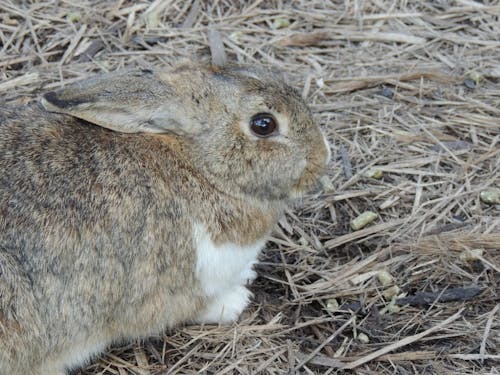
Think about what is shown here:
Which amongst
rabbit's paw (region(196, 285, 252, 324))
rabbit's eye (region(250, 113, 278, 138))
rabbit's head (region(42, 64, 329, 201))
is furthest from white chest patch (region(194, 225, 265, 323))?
rabbit's eye (region(250, 113, 278, 138))

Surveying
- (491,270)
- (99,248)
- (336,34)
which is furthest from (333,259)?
(336,34)

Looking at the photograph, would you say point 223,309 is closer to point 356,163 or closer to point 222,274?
point 222,274

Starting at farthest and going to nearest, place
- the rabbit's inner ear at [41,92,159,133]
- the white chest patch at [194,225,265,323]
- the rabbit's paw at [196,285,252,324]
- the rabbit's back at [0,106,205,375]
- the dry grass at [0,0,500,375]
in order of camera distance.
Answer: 1. the rabbit's paw at [196,285,252,324]
2. the dry grass at [0,0,500,375]
3. the white chest patch at [194,225,265,323]
4. the rabbit's inner ear at [41,92,159,133]
5. the rabbit's back at [0,106,205,375]

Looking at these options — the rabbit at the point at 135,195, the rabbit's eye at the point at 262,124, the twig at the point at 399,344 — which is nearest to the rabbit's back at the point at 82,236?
the rabbit at the point at 135,195

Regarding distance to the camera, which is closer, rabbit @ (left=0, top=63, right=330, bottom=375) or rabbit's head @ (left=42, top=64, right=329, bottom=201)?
rabbit @ (left=0, top=63, right=330, bottom=375)

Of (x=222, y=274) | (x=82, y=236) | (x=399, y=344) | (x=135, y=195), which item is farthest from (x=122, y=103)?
(x=399, y=344)

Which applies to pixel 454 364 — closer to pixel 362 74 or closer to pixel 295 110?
pixel 295 110

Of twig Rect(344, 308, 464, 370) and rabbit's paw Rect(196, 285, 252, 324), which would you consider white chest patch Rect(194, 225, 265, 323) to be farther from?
twig Rect(344, 308, 464, 370)
